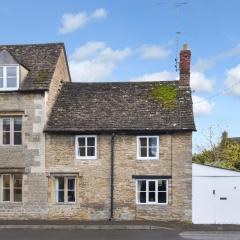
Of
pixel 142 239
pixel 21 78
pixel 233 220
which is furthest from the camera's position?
pixel 21 78

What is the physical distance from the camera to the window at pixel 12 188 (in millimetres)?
28766

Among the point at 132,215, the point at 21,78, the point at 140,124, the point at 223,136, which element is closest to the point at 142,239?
the point at 132,215

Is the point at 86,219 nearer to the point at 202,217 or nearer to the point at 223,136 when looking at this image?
the point at 202,217

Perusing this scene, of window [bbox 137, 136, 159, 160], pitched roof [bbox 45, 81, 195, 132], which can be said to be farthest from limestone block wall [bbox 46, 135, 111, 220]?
window [bbox 137, 136, 159, 160]

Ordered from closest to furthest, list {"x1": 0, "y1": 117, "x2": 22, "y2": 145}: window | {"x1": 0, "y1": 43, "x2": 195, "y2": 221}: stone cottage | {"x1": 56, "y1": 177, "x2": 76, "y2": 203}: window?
{"x1": 0, "y1": 43, "x2": 195, "y2": 221}: stone cottage
{"x1": 56, "y1": 177, "x2": 76, "y2": 203}: window
{"x1": 0, "y1": 117, "x2": 22, "y2": 145}: window

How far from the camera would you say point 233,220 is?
89.6ft

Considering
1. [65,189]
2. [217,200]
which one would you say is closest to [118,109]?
[65,189]

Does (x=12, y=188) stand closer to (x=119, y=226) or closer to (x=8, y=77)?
(x=8, y=77)

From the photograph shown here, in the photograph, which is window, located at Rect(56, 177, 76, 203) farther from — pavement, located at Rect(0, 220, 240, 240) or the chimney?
the chimney

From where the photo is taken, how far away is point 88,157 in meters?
28.6

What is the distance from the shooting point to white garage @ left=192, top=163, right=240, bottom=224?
27.4 m

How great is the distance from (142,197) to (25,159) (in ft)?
22.5

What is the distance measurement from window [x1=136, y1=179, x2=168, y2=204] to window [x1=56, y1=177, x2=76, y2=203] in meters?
3.66

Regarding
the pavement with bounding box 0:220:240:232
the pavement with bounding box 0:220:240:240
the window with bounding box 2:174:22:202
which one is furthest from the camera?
the window with bounding box 2:174:22:202
